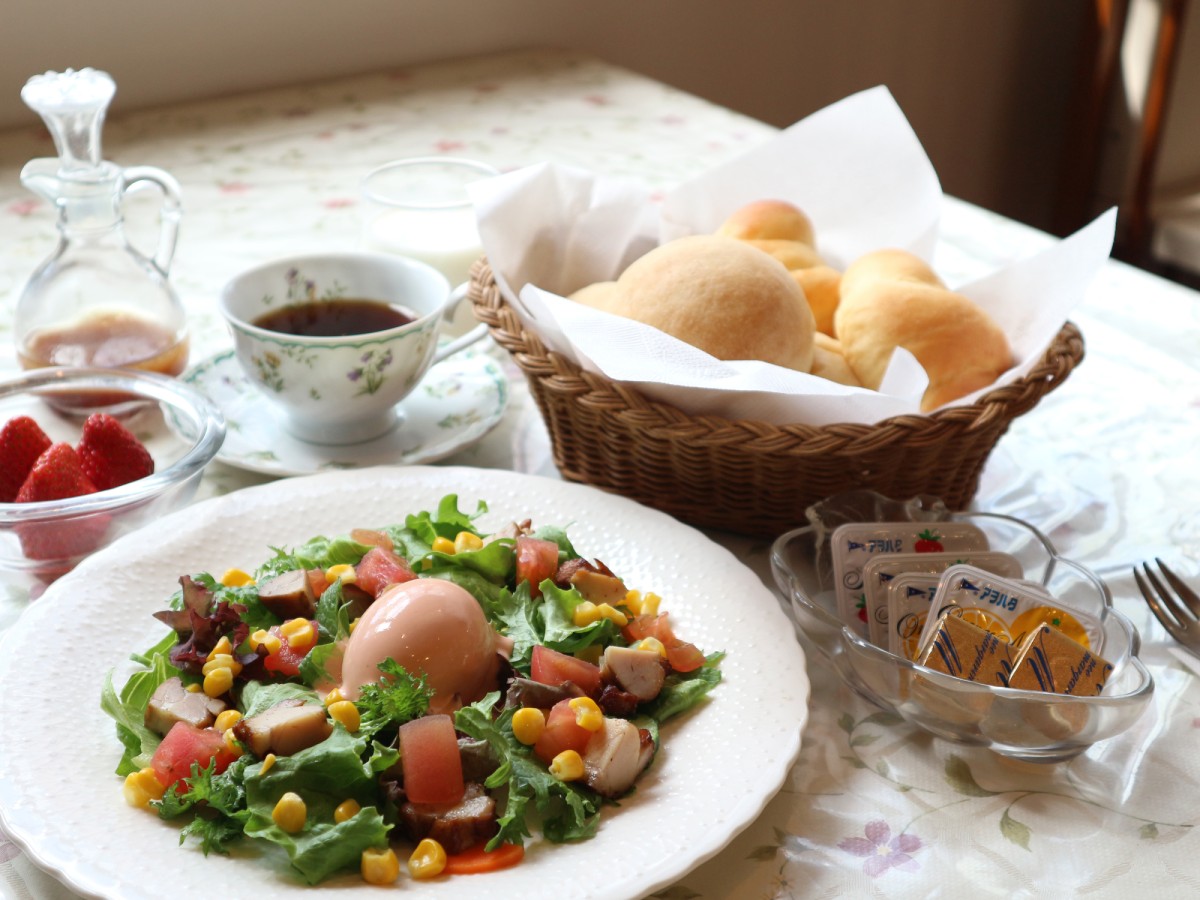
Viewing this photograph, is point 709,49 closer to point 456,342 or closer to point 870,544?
point 456,342

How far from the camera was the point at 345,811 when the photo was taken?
2.35 feet

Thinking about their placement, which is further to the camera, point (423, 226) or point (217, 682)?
point (423, 226)

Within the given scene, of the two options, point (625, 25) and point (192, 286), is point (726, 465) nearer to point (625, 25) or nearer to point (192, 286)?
point (192, 286)

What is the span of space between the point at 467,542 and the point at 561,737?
226 mm

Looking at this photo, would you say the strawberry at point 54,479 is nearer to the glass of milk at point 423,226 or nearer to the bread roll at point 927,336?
the glass of milk at point 423,226

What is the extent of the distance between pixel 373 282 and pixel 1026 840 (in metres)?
0.85

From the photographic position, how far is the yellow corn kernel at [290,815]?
70cm

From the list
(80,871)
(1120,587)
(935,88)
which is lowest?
(935,88)

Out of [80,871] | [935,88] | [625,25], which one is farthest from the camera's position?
[935,88]

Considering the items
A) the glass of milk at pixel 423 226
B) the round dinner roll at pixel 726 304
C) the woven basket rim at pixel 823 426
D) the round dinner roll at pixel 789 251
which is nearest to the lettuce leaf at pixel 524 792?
the woven basket rim at pixel 823 426

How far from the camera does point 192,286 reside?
1551 mm

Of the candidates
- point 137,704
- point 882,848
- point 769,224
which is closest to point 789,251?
point 769,224

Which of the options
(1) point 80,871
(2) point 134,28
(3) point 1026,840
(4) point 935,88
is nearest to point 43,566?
(1) point 80,871

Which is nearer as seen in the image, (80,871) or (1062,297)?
(80,871)
